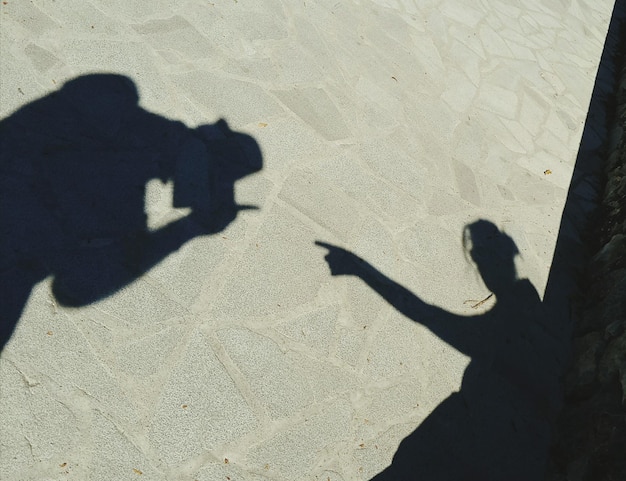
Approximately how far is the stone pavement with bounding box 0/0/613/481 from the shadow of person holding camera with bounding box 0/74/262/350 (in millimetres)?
14

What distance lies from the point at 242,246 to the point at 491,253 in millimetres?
2171

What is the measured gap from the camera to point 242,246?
3.44 meters

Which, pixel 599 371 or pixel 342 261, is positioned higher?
pixel 599 371

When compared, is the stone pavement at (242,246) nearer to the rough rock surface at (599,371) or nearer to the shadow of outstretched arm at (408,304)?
the shadow of outstretched arm at (408,304)

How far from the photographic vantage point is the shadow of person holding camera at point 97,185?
289 centimetres

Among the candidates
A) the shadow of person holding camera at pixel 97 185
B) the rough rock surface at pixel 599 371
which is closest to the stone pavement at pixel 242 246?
the shadow of person holding camera at pixel 97 185

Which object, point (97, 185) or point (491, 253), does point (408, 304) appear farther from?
point (97, 185)

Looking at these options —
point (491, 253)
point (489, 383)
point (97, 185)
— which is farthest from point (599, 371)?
point (97, 185)

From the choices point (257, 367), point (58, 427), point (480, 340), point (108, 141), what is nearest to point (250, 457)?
point (257, 367)

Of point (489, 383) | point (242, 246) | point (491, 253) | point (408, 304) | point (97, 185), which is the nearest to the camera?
point (97, 185)

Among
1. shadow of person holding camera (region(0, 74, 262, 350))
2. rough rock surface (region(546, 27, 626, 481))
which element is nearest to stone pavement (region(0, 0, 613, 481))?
shadow of person holding camera (region(0, 74, 262, 350))

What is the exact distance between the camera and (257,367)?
3.01m

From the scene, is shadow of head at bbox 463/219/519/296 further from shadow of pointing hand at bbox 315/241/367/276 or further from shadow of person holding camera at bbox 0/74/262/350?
shadow of person holding camera at bbox 0/74/262/350

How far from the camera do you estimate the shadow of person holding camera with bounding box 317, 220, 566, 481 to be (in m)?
3.19
